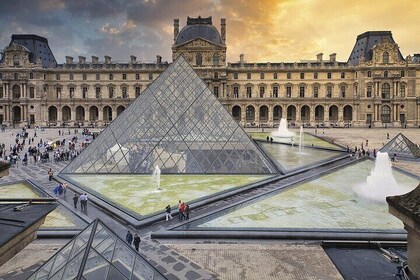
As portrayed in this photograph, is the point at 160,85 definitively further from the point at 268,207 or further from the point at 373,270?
the point at 373,270

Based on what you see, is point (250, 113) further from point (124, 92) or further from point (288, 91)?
point (124, 92)

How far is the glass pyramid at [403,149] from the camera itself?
2684 cm

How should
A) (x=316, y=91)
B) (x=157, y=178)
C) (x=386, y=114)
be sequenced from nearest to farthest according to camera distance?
(x=157, y=178), (x=386, y=114), (x=316, y=91)

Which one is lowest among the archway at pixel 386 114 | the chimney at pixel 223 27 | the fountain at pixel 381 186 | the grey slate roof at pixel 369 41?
the fountain at pixel 381 186

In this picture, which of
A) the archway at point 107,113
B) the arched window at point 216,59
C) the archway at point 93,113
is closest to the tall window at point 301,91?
the arched window at point 216,59

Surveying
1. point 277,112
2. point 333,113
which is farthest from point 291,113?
point 333,113

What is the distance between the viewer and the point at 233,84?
6272 centimetres

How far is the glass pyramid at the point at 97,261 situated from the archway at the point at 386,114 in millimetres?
64156

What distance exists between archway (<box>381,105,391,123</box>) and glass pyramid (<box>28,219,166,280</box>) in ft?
210

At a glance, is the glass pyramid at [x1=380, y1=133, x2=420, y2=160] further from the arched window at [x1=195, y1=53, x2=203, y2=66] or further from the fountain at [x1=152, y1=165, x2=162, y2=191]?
the arched window at [x1=195, y1=53, x2=203, y2=66]

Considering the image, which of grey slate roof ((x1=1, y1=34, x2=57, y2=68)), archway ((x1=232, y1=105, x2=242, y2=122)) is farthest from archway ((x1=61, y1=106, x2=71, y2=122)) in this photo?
archway ((x1=232, y1=105, x2=242, y2=122))

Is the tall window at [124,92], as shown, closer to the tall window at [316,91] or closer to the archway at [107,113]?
the archway at [107,113]

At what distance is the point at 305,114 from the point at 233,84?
15.1 m

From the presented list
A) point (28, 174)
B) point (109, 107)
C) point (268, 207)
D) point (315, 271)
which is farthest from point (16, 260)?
point (109, 107)
